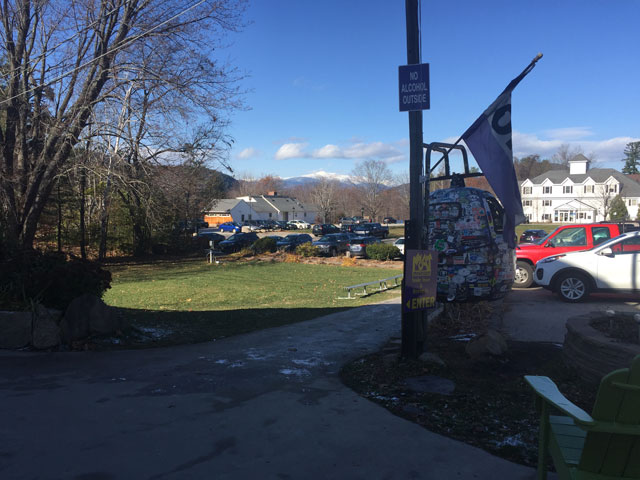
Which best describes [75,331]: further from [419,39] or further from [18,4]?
[18,4]

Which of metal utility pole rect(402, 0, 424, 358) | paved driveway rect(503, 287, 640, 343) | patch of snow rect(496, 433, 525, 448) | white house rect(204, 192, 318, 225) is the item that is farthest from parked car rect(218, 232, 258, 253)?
white house rect(204, 192, 318, 225)

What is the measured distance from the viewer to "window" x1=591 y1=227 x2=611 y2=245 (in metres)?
13.6

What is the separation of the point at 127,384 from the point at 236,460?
2.54 m

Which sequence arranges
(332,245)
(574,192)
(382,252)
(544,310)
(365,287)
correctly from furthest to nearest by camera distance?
(574,192)
(332,245)
(382,252)
(365,287)
(544,310)

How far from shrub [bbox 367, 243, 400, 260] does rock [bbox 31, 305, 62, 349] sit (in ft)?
73.1

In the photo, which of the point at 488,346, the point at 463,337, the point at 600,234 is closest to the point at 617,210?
the point at 600,234

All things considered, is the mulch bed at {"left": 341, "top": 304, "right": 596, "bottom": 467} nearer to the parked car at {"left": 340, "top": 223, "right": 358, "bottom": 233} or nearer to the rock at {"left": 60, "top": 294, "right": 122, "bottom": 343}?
the rock at {"left": 60, "top": 294, "right": 122, "bottom": 343}

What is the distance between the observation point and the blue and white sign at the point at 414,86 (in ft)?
20.2

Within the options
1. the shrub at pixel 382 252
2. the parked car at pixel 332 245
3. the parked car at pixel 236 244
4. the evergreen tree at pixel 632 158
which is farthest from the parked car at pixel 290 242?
the evergreen tree at pixel 632 158

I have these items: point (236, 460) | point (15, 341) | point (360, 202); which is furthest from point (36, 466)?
point (360, 202)

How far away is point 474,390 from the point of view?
203 inches

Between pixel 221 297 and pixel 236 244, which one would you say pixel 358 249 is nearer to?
pixel 236 244

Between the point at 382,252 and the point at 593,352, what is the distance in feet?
75.8

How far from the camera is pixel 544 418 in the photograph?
3061mm
